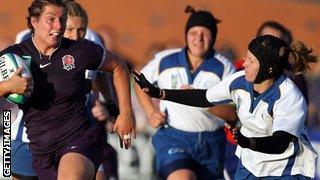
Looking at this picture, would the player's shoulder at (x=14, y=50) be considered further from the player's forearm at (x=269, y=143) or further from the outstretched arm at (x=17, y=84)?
the player's forearm at (x=269, y=143)

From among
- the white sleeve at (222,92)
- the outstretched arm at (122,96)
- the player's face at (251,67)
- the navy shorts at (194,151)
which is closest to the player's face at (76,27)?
the outstretched arm at (122,96)

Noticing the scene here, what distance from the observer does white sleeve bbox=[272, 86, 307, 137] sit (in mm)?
7285

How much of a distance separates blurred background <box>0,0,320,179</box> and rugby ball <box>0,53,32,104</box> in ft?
36.5

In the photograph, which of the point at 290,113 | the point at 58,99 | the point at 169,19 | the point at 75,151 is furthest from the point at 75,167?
the point at 169,19

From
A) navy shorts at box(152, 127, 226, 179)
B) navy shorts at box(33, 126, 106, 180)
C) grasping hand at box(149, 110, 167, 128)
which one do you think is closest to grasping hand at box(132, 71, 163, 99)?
navy shorts at box(33, 126, 106, 180)

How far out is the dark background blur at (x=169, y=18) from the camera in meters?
19.5

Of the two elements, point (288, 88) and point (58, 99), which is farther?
point (58, 99)

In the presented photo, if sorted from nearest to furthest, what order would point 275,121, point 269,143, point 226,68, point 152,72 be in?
1. point 269,143
2. point 275,121
3. point 226,68
4. point 152,72

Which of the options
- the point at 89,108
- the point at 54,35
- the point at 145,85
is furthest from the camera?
the point at 89,108

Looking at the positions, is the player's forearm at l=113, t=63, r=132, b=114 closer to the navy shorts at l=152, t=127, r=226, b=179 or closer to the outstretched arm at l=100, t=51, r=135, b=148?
the outstretched arm at l=100, t=51, r=135, b=148

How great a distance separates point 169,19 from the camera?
66.8ft

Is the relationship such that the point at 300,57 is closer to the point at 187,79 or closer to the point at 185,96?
the point at 185,96

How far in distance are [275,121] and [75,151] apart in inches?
56.7

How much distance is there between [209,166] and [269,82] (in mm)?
2118
